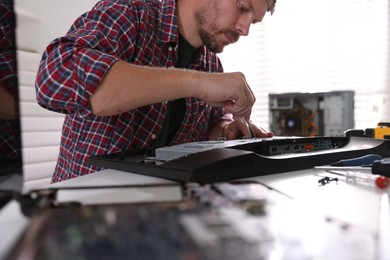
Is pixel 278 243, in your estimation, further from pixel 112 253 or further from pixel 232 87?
pixel 232 87

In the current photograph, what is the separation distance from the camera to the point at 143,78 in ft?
2.10

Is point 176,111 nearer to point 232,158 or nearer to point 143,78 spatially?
point 143,78

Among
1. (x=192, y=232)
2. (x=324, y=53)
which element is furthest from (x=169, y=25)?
(x=324, y=53)

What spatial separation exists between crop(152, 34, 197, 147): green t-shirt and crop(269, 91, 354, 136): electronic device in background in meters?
0.88

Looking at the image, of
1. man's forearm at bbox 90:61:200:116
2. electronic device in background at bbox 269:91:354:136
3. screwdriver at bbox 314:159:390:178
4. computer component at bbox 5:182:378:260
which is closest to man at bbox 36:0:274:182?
man's forearm at bbox 90:61:200:116

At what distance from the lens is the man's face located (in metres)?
0.96

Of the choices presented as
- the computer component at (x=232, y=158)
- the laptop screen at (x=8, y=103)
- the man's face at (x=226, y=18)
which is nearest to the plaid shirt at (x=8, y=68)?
the laptop screen at (x=8, y=103)

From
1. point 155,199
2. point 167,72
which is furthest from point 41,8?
point 155,199

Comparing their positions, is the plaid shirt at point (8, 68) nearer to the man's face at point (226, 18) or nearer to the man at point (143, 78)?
the man at point (143, 78)

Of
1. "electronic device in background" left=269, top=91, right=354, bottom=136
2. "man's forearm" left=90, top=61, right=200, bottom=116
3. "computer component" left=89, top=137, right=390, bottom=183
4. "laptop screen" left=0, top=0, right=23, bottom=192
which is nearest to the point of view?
"laptop screen" left=0, top=0, right=23, bottom=192

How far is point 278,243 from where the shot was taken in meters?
0.22

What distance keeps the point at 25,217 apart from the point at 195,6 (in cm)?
87

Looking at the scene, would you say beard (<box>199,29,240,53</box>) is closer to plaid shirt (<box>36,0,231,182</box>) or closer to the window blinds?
plaid shirt (<box>36,0,231,182</box>)

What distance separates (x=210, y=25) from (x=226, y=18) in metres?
0.05
